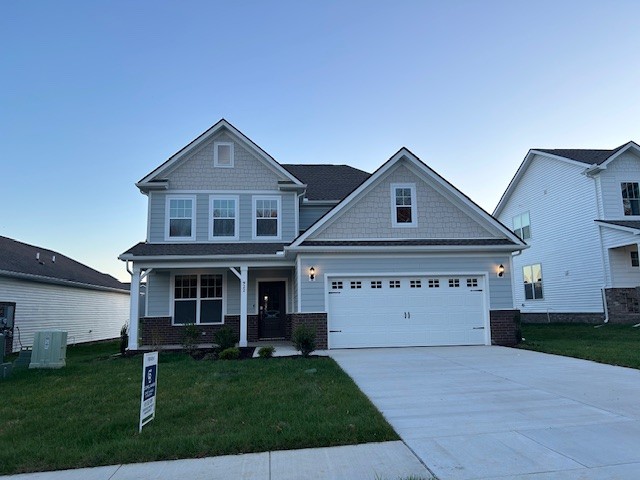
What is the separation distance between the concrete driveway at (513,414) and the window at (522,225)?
607 inches

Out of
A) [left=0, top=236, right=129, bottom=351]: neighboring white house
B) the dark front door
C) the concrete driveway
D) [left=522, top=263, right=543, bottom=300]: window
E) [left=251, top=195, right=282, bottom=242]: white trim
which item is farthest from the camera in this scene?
[left=522, top=263, right=543, bottom=300]: window

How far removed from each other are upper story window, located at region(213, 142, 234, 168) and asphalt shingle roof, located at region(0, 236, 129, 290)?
8372mm

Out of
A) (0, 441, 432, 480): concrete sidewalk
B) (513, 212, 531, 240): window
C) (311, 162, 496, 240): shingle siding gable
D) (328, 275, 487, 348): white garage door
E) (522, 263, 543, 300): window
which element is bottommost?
(0, 441, 432, 480): concrete sidewalk

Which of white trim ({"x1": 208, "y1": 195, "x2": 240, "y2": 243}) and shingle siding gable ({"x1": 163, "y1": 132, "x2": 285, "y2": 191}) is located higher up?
shingle siding gable ({"x1": 163, "y1": 132, "x2": 285, "y2": 191})

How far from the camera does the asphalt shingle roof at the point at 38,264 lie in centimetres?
1708

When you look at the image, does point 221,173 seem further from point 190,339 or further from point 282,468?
point 282,468

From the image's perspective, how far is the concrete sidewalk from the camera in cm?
389

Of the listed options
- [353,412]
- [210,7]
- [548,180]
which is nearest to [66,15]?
[210,7]

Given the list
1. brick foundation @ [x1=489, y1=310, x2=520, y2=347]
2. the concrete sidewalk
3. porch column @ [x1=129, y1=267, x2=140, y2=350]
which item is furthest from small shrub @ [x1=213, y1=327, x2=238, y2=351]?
the concrete sidewalk

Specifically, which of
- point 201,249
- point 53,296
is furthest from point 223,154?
point 53,296

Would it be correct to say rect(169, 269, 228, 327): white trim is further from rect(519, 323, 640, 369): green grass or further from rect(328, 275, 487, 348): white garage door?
rect(519, 323, 640, 369): green grass

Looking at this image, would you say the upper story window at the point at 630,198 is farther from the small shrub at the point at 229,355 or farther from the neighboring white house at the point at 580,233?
the small shrub at the point at 229,355

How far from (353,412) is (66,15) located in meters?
13.8

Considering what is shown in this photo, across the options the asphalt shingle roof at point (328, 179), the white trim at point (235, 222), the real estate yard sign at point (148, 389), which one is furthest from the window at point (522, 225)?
the real estate yard sign at point (148, 389)
